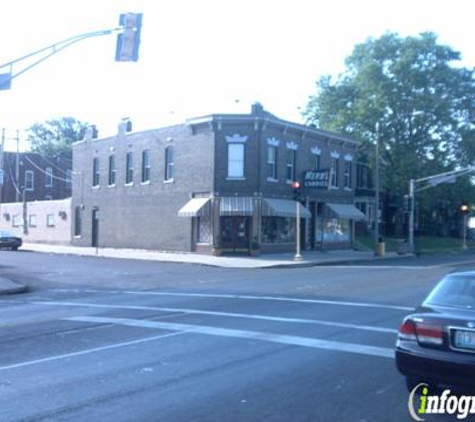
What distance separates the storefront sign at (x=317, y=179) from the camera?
3659 centimetres

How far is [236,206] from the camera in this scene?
34.3 m

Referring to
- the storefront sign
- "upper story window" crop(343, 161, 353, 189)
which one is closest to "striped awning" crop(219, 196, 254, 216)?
the storefront sign

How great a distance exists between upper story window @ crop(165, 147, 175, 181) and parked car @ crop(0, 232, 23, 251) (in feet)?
41.5

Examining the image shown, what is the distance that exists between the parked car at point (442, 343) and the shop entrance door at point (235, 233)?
28.4 m

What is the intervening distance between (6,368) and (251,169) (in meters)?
28.0

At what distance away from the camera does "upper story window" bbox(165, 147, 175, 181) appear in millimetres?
37900

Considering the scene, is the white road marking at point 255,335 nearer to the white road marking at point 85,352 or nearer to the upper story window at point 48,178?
the white road marking at point 85,352

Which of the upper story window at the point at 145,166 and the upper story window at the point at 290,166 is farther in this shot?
the upper story window at the point at 145,166

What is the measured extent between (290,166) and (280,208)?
11.7 ft

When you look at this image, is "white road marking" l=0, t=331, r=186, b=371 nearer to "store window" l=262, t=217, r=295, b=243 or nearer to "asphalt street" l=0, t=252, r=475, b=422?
"asphalt street" l=0, t=252, r=475, b=422

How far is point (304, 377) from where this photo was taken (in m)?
7.33

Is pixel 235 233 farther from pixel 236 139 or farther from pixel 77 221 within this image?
pixel 77 221

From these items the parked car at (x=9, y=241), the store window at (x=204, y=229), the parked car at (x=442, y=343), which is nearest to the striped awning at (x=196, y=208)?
the store window at (x=204, y=229)

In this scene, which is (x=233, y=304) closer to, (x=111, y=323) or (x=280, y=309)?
(x=280, y=309)
